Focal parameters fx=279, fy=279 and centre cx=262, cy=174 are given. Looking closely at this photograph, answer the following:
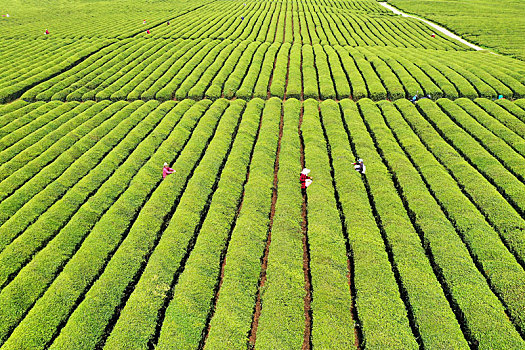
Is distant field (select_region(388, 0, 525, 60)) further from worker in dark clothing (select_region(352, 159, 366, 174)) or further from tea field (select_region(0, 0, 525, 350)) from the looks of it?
worker in dark clothing (select_region(352, 159, 366, 174))

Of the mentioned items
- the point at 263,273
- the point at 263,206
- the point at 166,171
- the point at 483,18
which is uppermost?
the point at 483,18

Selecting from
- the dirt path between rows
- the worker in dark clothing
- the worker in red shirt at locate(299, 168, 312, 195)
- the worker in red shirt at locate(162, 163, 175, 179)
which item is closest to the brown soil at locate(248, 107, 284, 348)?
the worker in red shirt at locate(299, 168, 312, 195)

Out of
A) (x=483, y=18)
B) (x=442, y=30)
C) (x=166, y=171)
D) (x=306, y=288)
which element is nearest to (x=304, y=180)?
(x=306, y=288)

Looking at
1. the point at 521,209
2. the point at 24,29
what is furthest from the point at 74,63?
the point at 521,209

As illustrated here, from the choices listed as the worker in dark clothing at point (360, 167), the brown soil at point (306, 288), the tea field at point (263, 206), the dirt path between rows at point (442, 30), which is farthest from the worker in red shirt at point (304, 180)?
the dirt path between rows at point (442, 30)

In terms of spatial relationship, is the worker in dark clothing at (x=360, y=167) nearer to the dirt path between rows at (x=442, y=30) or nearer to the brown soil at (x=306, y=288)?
the brown soil at (x=306, y=288)

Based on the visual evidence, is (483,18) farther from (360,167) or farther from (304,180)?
(304,180)
